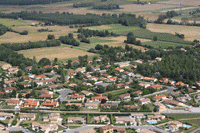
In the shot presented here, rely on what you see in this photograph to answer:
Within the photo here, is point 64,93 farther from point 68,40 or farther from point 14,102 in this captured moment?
point 68,40

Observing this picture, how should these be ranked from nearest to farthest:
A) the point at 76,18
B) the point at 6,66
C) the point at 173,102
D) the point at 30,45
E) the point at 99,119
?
the point at 99,119 < the point at 173,102 < the point at 6,66 < the point at 30,45 < the point at 76,18

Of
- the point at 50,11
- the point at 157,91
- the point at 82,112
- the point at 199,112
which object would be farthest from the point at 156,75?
the point at 50,11

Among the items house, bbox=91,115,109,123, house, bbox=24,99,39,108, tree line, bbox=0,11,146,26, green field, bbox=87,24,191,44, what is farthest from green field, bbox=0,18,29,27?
house, bbox=91,115,109,123

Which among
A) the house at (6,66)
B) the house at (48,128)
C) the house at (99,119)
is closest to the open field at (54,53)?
the house at (6,66)

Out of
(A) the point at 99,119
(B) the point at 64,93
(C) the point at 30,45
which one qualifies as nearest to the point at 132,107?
(A) the point at 99,119

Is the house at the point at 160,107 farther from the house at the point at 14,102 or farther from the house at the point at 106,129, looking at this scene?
the house at the point at 14,102

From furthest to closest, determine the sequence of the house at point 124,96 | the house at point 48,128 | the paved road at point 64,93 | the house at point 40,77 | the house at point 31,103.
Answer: the house at point 40,77 → the paved road at point 64,93 → the house at point 124,96 → the house at point 31,103 → the house at point 48,128

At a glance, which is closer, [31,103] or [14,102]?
[31,103]
